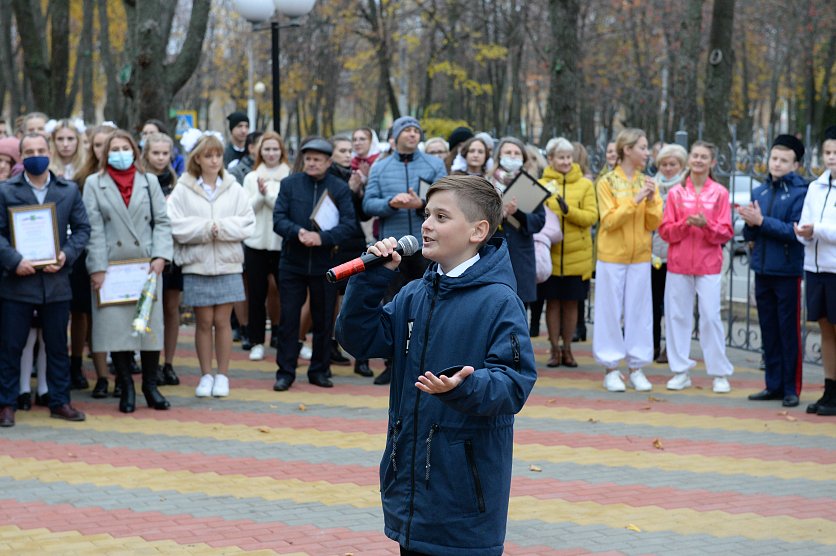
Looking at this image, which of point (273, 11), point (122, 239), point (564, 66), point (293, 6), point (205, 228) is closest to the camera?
point (122, 239)

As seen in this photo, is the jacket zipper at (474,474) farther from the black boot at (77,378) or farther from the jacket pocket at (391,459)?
the black boot at (77,378)

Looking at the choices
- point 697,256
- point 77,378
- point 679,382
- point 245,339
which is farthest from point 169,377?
point 697,256

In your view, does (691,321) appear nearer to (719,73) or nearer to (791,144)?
(791,144)

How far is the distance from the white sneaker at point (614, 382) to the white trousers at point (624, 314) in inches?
2.9

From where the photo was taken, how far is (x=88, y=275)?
1015cm

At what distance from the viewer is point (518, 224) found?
10922mm

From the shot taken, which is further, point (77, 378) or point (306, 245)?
point (77, 378)

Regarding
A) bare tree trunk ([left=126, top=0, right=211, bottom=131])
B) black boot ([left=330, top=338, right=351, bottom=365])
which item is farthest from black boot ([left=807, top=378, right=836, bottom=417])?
bare tree trunk ([left=126, top=0, right=211, bottom=131])

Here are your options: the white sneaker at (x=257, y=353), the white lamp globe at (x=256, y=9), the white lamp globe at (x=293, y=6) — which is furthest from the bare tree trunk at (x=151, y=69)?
the white sneaker at (x=257, y=353)

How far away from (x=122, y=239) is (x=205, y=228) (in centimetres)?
75

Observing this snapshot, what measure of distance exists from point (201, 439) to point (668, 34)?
36.2 m

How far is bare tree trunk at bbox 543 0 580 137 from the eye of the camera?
1862 centimetres

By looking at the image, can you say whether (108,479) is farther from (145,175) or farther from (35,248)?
(145,175)

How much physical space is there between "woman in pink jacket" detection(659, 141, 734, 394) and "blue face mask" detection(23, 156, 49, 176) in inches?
207
